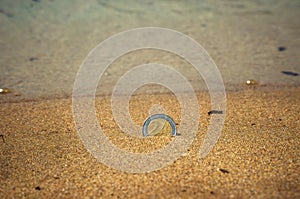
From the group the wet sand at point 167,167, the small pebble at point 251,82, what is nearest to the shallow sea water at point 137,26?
the small pebble at point 251,82

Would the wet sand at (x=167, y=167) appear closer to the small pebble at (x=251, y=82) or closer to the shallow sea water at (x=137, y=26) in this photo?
the small pebble at (x=251, y=82)

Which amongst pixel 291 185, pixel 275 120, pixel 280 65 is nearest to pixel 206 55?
pixel 280 65

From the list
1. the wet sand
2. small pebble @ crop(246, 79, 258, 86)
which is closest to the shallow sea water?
small pebble @ crop(246, 79, 258, 86)

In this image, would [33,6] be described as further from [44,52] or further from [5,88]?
[5,88]

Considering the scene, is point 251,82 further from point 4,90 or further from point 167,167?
point 4,90

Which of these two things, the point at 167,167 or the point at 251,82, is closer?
the point at 167,167

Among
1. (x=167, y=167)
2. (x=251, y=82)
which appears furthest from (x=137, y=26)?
(x=167, y=167)
